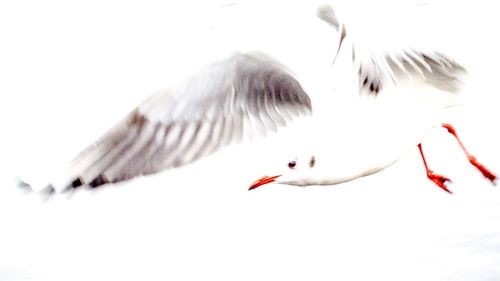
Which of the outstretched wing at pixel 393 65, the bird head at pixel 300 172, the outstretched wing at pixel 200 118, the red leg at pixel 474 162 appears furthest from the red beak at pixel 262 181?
the red leg at pixel 474 162

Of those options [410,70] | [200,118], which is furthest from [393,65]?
[200,118]

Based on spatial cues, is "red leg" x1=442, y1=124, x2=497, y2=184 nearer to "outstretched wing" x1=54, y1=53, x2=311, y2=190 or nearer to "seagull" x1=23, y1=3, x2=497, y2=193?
"seagull" x1=23, y1=3, x2=497, y2=193

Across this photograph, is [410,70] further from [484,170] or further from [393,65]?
[484,170]

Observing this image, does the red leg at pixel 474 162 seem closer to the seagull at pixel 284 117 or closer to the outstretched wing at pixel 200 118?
the seagull at pixel 284 117

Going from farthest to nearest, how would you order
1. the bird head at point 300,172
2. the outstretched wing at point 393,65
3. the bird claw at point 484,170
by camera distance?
the bird head at point 300,172 → the bird claw at point 484,170 → the outstretched wing at point 393,65

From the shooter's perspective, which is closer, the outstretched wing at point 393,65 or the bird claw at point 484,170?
the outstretched wing at point 393,65

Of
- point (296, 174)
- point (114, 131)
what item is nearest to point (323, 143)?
point (296, 174)
